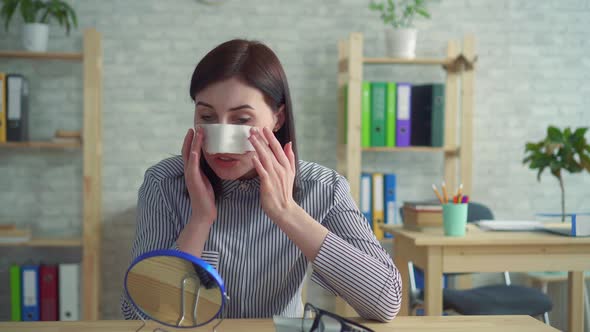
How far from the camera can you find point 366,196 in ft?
10.3

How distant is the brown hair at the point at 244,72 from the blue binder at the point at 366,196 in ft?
6.01

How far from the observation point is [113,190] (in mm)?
3268

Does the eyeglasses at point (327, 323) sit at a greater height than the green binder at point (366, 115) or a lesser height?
lesser

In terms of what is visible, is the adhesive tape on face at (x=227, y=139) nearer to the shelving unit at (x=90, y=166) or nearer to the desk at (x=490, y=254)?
the desk at (x=490, y=254)

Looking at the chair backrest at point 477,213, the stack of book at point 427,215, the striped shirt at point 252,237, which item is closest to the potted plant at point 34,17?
the stack of book at point 427,215

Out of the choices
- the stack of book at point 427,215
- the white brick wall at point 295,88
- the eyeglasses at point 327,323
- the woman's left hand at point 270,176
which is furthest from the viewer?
A: the white brick wall at point 295,88

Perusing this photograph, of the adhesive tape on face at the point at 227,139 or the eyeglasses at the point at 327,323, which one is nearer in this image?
the eyeglasses at the point at 327,323

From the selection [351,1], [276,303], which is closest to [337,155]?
[351,1]

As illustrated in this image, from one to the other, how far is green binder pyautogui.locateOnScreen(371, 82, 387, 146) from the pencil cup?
995 millimetres

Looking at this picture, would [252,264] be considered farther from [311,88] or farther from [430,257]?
[311,88]

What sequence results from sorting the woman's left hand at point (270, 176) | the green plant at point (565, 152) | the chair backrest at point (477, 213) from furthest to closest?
the chair backrest at point (477, 213), the green plant at point (565, 152), the woman's left hand at point (270, 176)

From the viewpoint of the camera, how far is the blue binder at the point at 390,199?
3.15 metres

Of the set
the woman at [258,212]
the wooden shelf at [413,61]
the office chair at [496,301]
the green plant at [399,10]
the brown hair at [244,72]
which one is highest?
the green plant at [399,10]

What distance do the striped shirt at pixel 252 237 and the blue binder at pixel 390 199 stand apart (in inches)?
72.5
